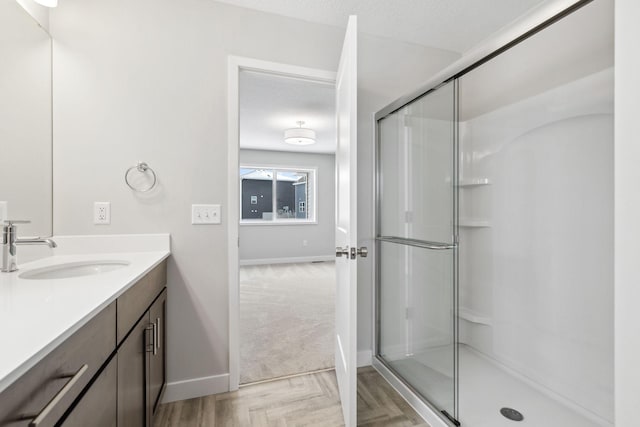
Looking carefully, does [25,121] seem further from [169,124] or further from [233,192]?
[233,192]

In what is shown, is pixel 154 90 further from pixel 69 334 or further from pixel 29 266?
pixel 69 334

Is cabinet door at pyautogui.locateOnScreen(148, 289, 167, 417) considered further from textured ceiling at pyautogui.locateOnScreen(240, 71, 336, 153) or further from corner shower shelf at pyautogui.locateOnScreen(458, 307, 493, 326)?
corner shower shelf at pyautogui.locateOnScreen(458, 307, 493, 326)

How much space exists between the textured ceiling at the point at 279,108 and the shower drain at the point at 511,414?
7.34ft

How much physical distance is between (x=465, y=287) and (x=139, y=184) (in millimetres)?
2360

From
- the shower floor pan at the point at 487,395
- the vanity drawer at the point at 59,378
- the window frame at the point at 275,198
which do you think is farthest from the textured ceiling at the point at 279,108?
the shower floor pan at the point at 487,395

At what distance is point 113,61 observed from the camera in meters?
1.70

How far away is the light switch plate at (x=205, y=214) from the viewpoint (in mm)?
1835

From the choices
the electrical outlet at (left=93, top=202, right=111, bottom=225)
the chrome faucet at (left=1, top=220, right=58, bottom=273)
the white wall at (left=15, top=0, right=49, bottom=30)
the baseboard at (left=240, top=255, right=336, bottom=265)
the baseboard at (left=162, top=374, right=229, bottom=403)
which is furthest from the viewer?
the baseboard at (left=240, top=255, right=336, bottom=265)

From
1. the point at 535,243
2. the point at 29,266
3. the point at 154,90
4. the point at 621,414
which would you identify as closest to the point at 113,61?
the point at 154,90

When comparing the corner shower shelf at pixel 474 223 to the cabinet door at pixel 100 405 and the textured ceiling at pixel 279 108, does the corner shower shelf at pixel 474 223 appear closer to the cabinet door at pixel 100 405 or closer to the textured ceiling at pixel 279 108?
the textured ceiling at pixel 279 108

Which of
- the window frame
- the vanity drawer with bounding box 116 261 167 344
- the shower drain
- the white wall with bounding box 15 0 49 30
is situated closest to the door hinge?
the shower drain

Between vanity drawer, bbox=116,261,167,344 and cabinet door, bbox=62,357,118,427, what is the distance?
0.11 metres

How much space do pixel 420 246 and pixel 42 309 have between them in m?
1.60

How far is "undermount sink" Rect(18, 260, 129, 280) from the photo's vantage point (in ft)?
4.22
